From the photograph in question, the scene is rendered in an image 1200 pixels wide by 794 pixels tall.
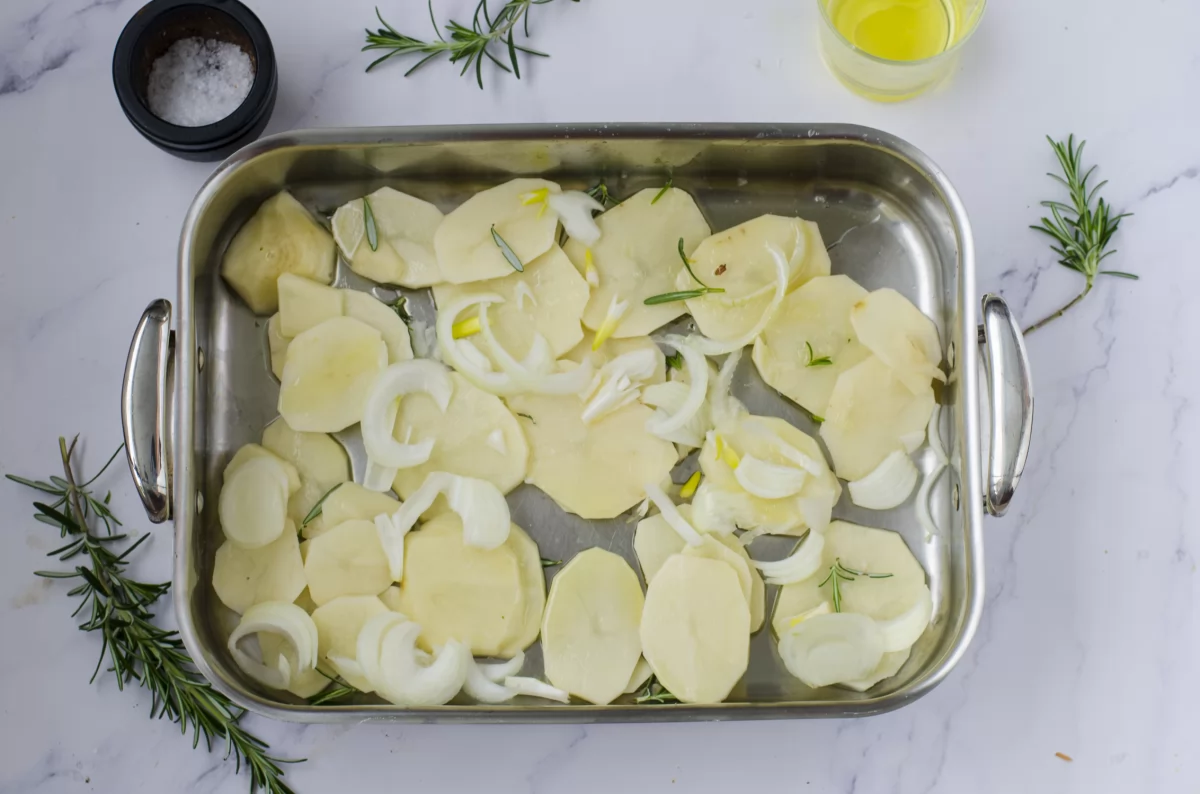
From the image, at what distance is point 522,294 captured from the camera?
3.90ft

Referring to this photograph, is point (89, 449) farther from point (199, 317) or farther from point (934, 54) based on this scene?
point (934, 54)

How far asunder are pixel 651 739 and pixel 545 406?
40 centimetres

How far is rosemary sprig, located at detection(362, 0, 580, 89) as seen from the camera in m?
1.23

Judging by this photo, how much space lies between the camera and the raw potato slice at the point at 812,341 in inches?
47.0

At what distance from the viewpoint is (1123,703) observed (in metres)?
1.22

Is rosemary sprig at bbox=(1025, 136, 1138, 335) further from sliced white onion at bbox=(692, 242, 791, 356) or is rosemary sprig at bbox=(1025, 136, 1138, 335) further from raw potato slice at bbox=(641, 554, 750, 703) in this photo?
raw potato slice at bbox=(641, 554, 750, 703)

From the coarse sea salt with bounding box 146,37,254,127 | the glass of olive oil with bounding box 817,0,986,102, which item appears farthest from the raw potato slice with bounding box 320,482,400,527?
the glass of olive oil with bounding box 817,0,986,102

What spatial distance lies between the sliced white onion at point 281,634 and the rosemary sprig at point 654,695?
358 millimetres

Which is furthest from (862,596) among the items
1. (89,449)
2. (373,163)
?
(89,449)

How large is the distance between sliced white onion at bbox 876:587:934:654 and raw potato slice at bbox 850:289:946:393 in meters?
0.25

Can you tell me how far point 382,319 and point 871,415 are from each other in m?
0.57

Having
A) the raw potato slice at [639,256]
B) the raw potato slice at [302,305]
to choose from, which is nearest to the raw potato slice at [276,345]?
the raw potato slice at [302,305]

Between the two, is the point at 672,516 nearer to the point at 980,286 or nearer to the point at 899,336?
the point at 899,336

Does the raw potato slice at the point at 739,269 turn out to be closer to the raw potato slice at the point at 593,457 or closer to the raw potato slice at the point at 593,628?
the raw potato slice at the point at 593,457
